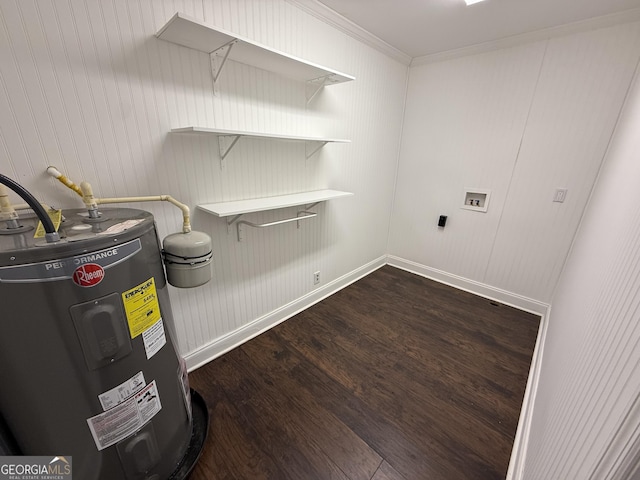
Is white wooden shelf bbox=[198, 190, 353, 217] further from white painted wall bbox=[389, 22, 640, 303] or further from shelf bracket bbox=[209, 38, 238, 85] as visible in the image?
white painted wall bbox=[389, 22, 640, 303]

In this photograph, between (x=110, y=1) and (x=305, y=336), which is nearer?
(x=110, y=1)

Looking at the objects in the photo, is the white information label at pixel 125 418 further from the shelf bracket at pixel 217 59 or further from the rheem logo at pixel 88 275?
the shelf bracket at pixel 217 59

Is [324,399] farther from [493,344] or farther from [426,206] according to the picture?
[426,206]

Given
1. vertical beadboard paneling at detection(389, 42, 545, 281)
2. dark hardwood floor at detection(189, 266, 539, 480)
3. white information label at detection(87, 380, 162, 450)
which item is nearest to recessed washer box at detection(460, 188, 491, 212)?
vertical beadboard paneling at detection(389, 42, 545, 281)

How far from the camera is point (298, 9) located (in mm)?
1728

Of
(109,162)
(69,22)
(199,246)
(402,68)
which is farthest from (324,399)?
(402,68)

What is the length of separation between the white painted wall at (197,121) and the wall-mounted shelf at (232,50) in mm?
63

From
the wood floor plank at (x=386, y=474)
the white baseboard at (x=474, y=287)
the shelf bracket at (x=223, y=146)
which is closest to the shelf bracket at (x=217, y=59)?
the shelf bracket at (x=223, y=146)

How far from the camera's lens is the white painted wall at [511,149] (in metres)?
2.02

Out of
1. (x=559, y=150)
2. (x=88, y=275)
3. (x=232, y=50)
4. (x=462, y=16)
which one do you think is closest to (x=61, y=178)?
(x=88, y=275)

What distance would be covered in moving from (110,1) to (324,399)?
2.28 m

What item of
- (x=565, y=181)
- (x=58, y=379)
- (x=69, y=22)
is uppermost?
(x=69, y=22)

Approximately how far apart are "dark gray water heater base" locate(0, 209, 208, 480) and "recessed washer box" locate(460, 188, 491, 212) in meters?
2.89

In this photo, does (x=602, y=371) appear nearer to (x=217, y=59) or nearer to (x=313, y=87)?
(x=217, y=59)
